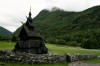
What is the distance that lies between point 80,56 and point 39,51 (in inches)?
326

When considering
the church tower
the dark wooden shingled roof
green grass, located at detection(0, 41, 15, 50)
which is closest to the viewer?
the church tower

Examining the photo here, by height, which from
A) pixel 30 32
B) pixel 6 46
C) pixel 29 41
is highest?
pixel 30 32

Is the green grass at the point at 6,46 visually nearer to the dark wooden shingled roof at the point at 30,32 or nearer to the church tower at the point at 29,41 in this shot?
the church tower at the point at 29,41

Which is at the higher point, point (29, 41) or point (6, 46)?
point (29, 41)

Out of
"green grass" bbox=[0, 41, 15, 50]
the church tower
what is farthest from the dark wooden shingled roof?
"green grass" bbox=[0, 41, 15, 50]

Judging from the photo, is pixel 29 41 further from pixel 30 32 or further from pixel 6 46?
pixel 6 46

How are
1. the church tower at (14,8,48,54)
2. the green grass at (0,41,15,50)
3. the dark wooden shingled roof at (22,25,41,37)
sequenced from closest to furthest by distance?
the church tower at (14,8,48,54), the dark wooden shingled roof at (22,25,41,37), the green grass at (0,41,15,50)

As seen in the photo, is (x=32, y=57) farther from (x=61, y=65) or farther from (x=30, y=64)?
(x=61, y=65)

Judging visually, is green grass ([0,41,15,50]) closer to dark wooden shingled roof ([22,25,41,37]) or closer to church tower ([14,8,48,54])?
church tower ([14,8,48,54])

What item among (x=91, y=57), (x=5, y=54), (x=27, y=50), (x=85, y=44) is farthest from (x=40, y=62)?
(x=85, y=44)

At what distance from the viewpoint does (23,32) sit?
50062mm

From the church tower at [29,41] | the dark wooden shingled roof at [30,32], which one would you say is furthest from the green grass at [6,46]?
the dark wooden shingled roof at [30,32]

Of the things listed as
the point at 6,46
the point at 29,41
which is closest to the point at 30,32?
the point at 29,41

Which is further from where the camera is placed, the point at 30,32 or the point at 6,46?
the point at 6,46
